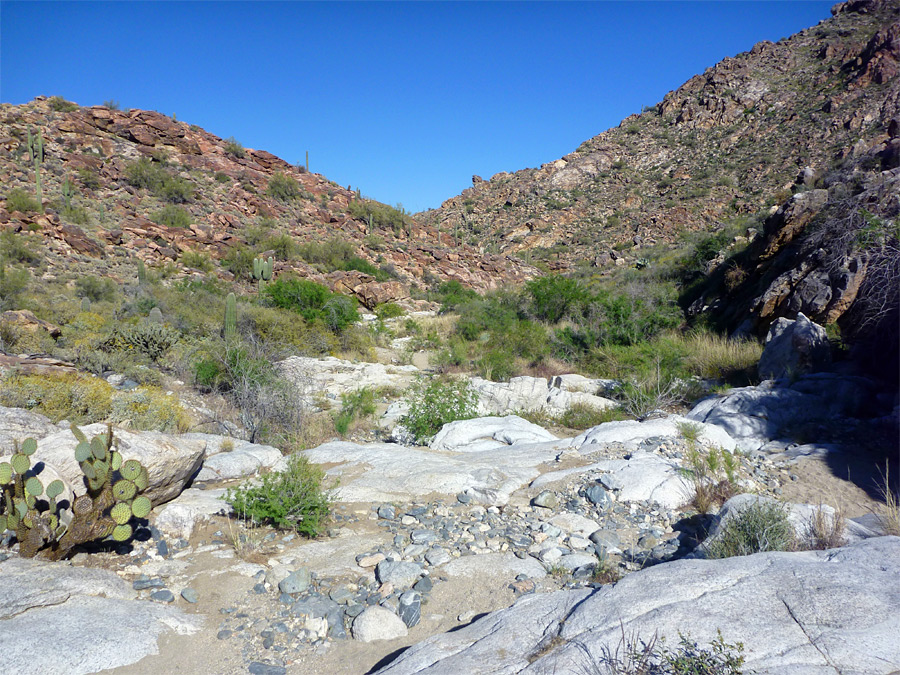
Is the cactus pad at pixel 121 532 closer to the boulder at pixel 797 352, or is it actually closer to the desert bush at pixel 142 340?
the desert bush at pixel 142 340

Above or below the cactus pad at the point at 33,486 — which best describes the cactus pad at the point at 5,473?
above

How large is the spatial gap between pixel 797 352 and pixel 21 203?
2810 cm

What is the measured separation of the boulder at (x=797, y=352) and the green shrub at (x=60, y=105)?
128ft

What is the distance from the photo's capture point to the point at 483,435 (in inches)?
266

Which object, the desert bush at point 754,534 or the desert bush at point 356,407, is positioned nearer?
the desert bush at point 754,534

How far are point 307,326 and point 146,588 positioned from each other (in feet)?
36.7

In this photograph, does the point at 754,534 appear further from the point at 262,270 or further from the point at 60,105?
the point at 60,105

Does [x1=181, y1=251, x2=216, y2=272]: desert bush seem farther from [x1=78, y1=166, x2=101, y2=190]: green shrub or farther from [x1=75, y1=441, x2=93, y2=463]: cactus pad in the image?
[x1=75, y1=441, x2=93, y2=463]: cactus pad

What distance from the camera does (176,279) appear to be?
827 inches

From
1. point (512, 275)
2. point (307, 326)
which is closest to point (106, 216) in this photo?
point (307, 326)

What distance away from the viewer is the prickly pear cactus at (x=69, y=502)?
339 cm

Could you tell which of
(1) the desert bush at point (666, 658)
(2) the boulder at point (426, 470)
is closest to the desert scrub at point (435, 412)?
(2) the boulder at point (426, 470)

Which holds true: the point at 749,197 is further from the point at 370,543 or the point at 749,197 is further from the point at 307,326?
the point at 370,543

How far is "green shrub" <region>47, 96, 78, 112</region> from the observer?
30.2 meters
